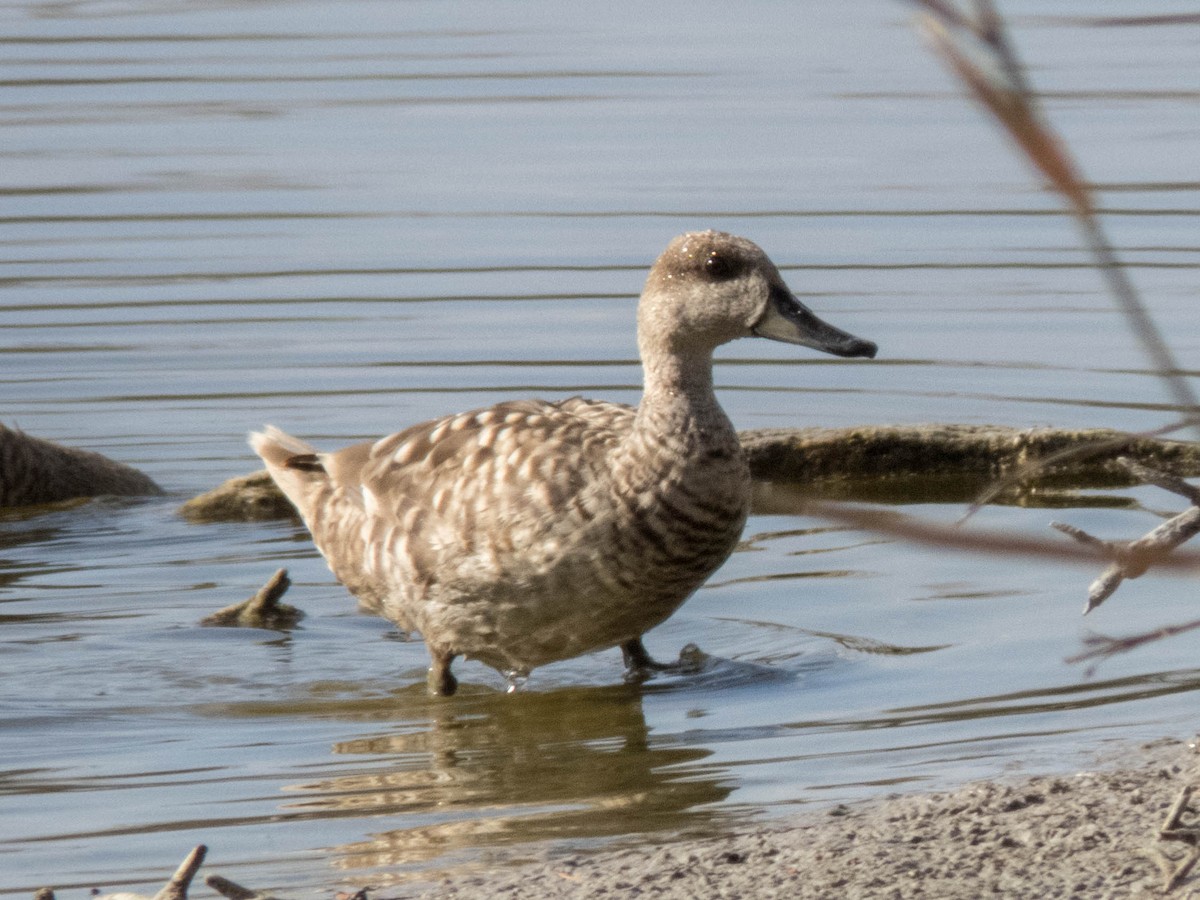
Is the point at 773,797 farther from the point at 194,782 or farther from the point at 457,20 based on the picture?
the point at 457,20

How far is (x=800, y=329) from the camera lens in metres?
6.47

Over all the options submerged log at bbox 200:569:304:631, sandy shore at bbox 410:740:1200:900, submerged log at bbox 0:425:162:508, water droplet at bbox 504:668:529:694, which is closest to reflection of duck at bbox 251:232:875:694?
water droplet at bbox 504:668:529:694

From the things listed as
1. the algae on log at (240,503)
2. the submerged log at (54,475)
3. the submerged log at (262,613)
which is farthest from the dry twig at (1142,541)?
the submerged log at (54,475)

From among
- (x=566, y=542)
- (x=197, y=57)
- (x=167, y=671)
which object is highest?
(x=197, y=57)

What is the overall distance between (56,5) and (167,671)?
15.0m

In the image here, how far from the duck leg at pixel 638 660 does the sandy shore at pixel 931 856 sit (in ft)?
6.94

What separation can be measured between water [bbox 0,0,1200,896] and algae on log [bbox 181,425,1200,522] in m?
0.22

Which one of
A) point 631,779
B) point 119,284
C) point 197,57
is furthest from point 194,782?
point 197,57

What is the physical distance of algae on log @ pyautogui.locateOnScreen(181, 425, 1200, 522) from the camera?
929 centimetres

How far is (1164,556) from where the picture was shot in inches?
51.6

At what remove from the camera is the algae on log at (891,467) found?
9289 mm

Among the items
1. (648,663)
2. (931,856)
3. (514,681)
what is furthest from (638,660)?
(931,856)

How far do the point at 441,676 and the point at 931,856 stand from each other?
2843mm

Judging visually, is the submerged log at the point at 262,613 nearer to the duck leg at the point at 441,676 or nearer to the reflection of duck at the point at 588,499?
the reflection of duck at the point at 588,499
